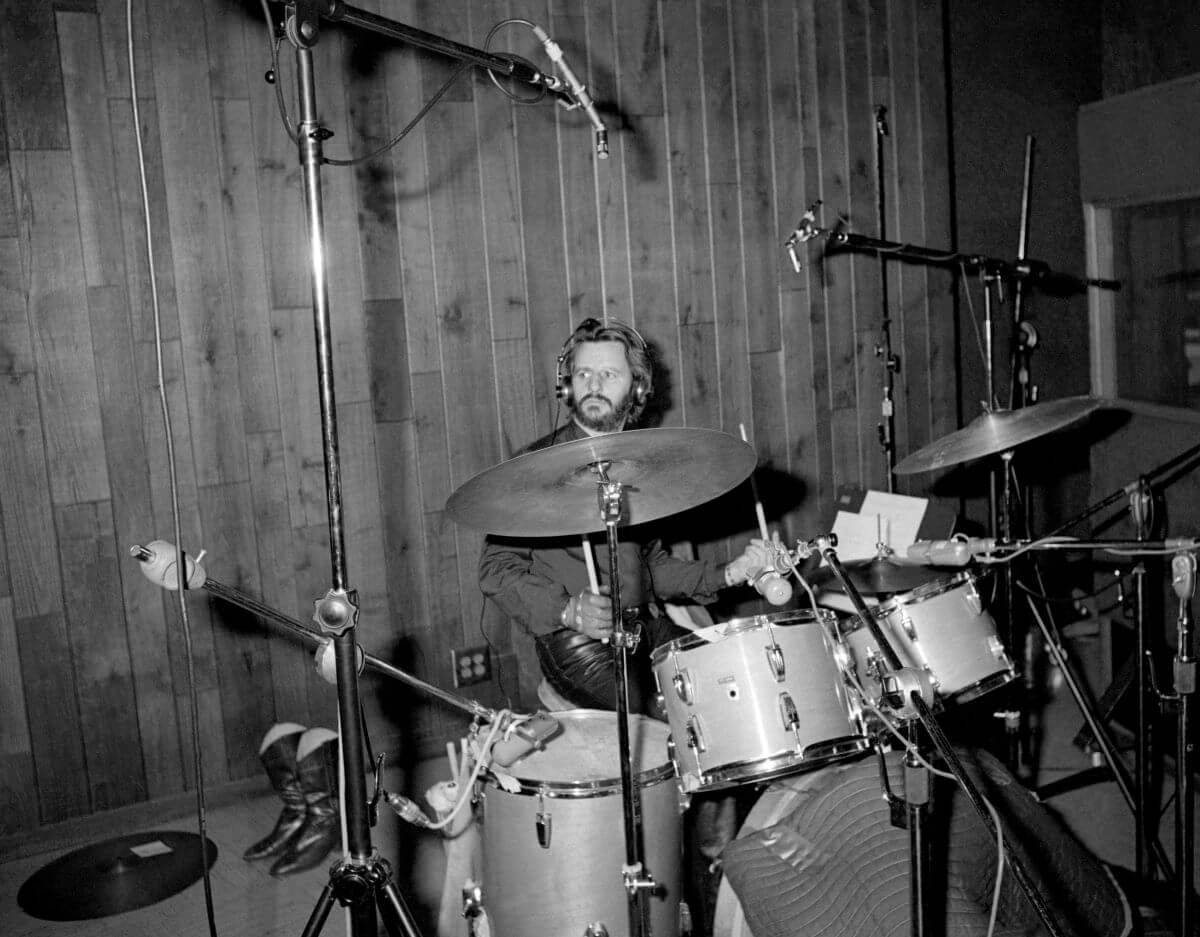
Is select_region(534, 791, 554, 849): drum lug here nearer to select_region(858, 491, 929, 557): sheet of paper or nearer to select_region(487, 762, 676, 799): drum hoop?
select_region(487, 762, 676, 799): drum hoop

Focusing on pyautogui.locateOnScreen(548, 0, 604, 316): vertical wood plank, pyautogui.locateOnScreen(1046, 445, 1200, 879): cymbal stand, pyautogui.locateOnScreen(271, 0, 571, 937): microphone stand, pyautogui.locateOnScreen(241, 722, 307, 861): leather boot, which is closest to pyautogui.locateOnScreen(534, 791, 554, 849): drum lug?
pyautogui.locateOnScreen(271, 0, 571, 937): microphone stand

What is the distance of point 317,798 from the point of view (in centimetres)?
312

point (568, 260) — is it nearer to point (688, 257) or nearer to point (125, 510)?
point (688, 257)

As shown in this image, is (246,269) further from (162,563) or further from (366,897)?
(366,897)

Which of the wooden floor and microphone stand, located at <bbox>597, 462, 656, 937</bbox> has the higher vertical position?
microphone stand, located at <bbox>597, 462, 656, 937</bbox>

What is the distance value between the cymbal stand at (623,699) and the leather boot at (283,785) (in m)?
1.28

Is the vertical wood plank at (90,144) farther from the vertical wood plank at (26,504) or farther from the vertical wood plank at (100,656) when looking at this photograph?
the vertical wood plank at (100,656)

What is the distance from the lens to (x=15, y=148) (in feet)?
9.73

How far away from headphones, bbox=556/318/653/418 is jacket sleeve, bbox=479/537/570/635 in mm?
421

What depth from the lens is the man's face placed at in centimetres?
299

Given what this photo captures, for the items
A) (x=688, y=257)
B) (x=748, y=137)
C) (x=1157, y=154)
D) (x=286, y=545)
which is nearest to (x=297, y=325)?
(x=286, y=545)

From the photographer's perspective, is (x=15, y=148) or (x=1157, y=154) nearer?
(x=15, y=148)

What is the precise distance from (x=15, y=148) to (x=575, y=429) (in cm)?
160

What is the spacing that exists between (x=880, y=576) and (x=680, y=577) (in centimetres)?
52
